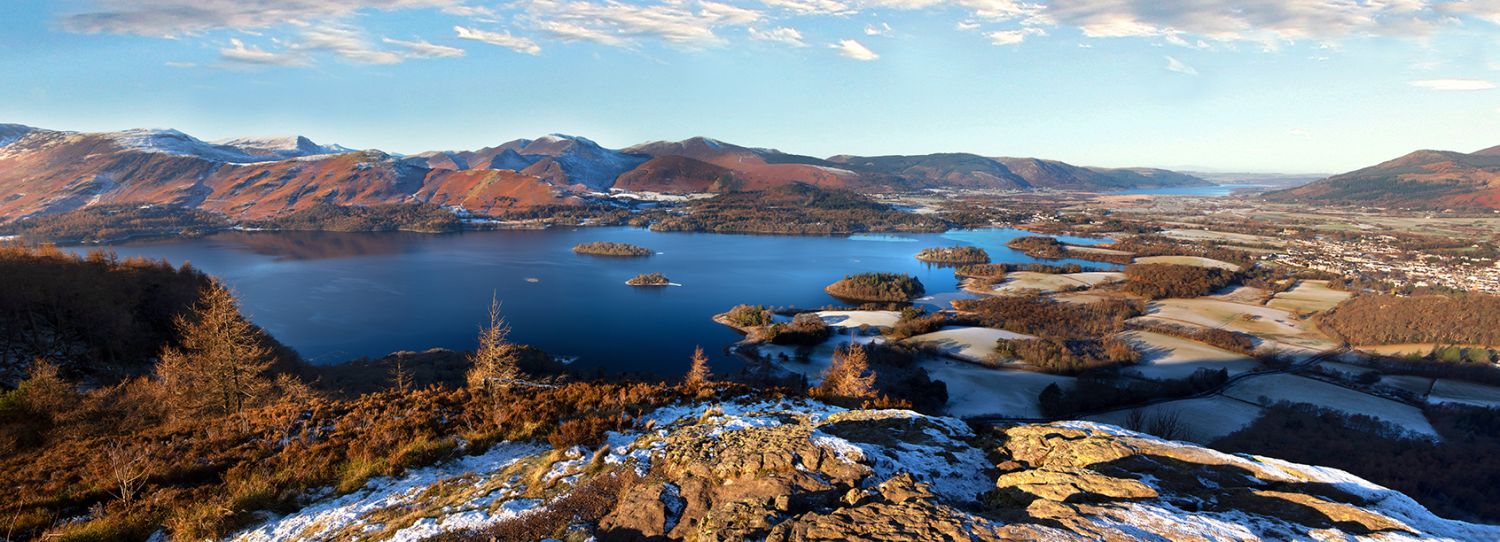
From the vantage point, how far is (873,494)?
271 inches

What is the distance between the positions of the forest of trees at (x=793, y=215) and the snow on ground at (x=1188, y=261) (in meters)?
52.6

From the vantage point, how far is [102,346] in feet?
78.3

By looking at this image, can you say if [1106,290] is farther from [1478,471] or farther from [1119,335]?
[1478,471]

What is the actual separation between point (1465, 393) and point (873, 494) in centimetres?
4895

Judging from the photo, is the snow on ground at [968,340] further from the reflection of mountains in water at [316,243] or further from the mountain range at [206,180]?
the mountain range at [206,180]

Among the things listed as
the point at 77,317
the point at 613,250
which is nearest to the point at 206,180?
the point at 613,250

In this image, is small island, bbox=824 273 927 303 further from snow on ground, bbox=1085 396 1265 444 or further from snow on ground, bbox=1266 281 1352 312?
snow on ground, bbox=1266 281 1352 312

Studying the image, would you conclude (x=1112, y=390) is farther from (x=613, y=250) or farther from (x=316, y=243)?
(x=316, y=243)

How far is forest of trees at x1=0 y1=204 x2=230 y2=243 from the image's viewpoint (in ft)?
301

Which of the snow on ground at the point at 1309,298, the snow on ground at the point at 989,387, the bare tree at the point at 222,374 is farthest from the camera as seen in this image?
the snow on ground at the point at 1309,298

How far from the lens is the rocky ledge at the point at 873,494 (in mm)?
5848

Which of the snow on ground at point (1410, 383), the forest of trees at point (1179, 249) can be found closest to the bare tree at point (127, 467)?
the snow on ground at point (1410, 383)

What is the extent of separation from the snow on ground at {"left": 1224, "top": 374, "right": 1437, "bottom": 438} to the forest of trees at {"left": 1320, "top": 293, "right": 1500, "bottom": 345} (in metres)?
15.4

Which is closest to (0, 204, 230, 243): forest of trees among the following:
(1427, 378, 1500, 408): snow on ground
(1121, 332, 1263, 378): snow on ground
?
(1121, 332, 1263, 378): snow on ground
